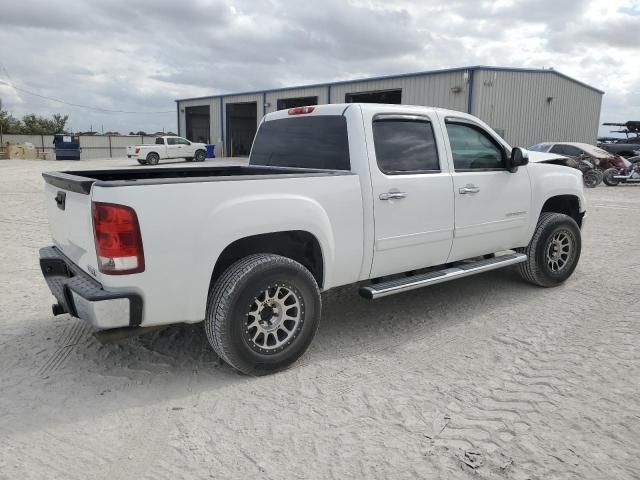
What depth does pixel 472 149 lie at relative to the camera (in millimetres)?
5062

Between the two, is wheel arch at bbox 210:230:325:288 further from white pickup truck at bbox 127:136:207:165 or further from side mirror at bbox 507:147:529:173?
white pickup truck at bbox 127:136:207:165

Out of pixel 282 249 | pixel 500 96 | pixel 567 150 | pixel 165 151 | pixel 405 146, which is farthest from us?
pixel 165 151

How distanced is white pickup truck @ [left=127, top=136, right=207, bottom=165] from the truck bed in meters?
28.0

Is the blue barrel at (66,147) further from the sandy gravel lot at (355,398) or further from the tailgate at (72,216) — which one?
the tailgate at (72,216)

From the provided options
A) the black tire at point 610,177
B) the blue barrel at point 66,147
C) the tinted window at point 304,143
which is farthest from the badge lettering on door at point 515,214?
the blue barrel at point 66,147

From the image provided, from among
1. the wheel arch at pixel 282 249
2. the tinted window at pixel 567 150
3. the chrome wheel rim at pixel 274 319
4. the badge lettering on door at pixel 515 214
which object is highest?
the tinted window at pixel 567 150

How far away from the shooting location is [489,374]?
377 cm

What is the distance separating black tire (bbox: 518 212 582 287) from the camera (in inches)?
223

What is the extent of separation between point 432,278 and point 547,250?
1.95m

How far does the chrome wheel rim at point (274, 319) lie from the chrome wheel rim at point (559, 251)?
133 inches

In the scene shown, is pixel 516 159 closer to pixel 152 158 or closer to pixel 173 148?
pixel 152 158

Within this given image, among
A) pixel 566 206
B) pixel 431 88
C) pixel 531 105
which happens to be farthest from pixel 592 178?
pixel 566 206

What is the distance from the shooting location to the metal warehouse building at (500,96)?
2278 centimetres

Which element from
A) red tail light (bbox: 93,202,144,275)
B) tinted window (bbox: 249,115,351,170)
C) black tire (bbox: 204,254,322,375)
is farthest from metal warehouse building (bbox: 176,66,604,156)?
red tail light (bbox: 93,202,144,275)
